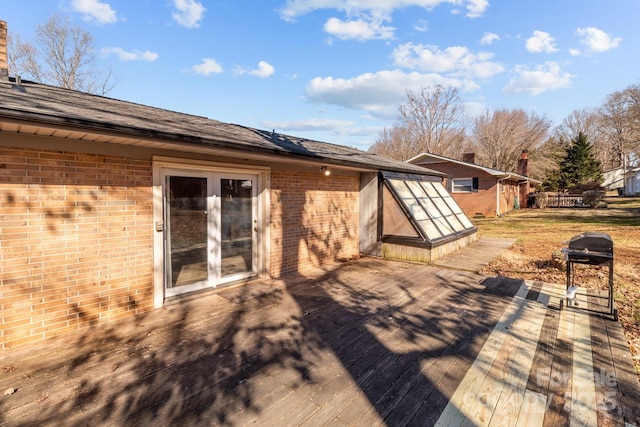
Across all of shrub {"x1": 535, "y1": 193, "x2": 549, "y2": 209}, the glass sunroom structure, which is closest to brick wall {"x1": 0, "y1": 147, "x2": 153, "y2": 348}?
the glass sunroom structure

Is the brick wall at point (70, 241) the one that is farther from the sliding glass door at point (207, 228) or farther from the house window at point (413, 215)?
the house window at point (413, 215)

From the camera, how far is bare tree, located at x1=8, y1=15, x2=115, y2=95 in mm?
15359

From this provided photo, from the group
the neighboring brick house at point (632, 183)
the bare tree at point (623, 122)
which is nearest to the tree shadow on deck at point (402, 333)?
the bare tree at point (623, 122)

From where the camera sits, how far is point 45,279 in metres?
3.40

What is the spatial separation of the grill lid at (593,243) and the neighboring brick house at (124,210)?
3989mm

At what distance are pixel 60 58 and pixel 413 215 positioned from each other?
2099cm

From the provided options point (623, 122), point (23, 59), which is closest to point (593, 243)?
point (23, 59)

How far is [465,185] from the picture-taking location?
794 inches

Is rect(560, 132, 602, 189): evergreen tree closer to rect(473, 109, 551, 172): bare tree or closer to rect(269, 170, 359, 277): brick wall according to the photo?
A: rect(473, 109, 551, 172): bare tree

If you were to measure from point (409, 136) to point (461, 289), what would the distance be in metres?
30.4

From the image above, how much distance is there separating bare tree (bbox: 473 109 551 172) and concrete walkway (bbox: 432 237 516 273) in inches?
1042

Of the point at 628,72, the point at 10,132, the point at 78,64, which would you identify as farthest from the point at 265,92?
the point at 628,72

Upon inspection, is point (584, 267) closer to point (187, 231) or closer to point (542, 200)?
→ point (187, 231)

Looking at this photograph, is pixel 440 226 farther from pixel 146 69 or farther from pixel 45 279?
pixel 146 69
